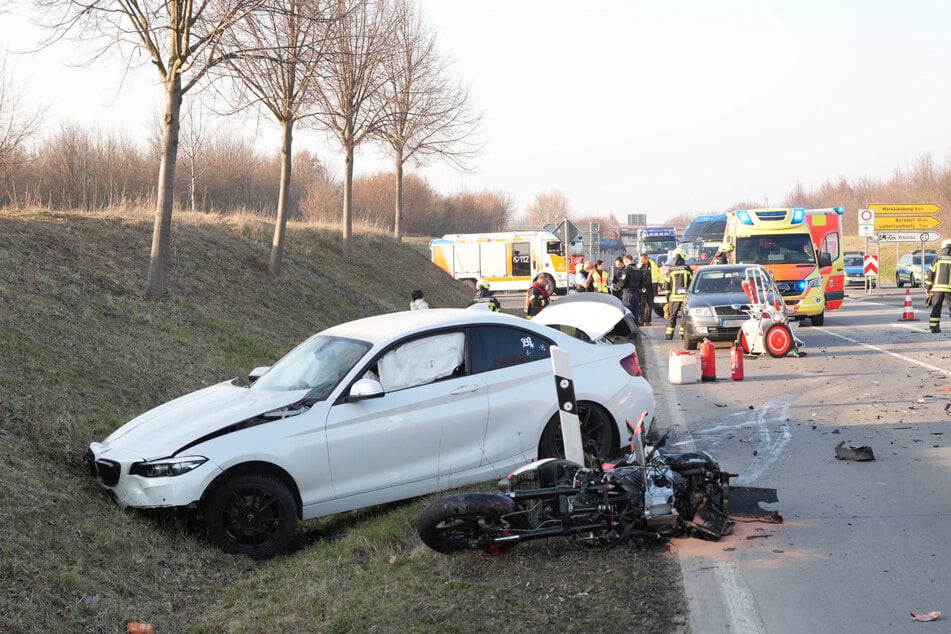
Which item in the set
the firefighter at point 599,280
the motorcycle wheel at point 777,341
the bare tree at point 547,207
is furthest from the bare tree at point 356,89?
the bare tree at point 547,207

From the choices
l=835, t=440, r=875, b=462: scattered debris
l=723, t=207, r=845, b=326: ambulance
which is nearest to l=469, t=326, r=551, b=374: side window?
l=835, t=440, r=875, b=462: scattered debris

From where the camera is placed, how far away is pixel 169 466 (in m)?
6.77

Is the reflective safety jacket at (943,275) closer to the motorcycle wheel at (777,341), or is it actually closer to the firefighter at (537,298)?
the motorcycle wheel at (777,341)

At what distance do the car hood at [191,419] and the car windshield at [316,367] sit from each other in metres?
0.15

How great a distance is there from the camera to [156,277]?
15.6 metres

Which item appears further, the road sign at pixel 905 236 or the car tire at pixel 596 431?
the road sign at pixel 905 236

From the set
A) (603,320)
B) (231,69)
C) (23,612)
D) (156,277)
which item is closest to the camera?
(23,612)

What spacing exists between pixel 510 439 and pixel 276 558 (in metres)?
2.03

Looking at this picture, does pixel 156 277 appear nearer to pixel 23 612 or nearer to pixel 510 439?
pixel 510 439

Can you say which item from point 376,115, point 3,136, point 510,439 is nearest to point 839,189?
point 376,115

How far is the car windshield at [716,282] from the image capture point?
20.3m

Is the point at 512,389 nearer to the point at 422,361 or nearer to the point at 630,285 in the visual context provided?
the point at 422,361

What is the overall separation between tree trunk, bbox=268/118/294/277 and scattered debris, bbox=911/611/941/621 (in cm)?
1850

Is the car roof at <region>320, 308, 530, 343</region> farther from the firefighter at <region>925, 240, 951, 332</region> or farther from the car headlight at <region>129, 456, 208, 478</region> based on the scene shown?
the firefighter at <region>925, 240, 951, 332</region>
